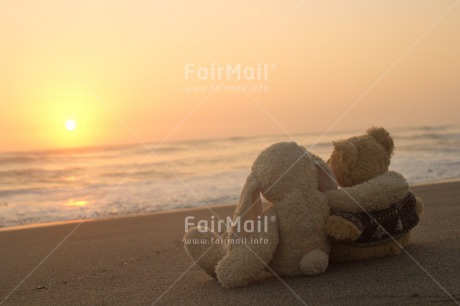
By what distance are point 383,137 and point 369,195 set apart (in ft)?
1.93

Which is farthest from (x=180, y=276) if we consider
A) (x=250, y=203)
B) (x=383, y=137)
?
(x=383, y=137)

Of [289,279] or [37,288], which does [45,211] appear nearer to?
[37,288]

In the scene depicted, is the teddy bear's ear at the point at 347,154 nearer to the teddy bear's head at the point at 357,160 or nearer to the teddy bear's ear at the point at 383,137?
the teddy bear's head at the point at 357,160

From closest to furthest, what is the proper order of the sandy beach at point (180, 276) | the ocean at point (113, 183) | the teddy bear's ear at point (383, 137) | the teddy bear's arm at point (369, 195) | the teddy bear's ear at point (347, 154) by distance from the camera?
1. the sandy beach at point (180, 276)
2. the teddy bear's arm at point (369, 195)
3. the teddy bear's ear at point (347, 154)
4. the teddy bear's ear at point (383, 137)
5. the ocean at point (113, 183)

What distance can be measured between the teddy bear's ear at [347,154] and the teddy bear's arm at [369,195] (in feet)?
0.57

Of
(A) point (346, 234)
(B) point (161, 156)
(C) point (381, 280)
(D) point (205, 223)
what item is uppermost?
(A) point (346, 234)

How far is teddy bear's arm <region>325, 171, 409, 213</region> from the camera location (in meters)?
3.52

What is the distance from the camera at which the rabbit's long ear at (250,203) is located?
3422 millimetres

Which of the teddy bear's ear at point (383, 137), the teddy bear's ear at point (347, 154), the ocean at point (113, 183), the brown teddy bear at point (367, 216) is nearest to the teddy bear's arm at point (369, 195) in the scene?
the brown teddy bear at point (367, 216)

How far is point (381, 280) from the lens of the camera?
10.4 feet

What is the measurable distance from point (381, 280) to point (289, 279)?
575 mm

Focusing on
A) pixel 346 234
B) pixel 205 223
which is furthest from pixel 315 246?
pixel 205 223

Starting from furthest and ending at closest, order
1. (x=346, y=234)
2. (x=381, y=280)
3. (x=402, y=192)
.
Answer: (x=402, y=192)
(x=346, y=234)
(x=381, y=280)

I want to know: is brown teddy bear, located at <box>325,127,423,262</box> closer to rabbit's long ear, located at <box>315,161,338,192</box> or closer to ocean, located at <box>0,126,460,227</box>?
rabbit's long ear, located at <box>315,161,338,192</box>
